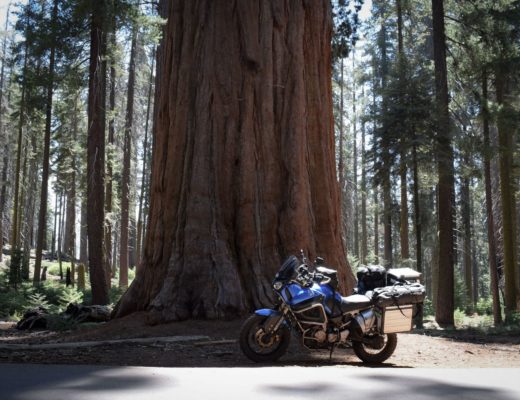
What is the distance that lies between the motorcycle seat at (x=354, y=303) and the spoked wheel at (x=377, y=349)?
1.58ft

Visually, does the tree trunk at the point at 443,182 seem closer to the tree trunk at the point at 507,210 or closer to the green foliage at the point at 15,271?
the tree trunk at the point at 507,210

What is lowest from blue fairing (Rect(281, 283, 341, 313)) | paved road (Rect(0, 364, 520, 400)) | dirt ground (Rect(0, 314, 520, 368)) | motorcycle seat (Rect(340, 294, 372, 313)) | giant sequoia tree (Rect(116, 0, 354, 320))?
dirt ground (Rect(0, 314, 520, 368))

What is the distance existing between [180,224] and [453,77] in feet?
52.1

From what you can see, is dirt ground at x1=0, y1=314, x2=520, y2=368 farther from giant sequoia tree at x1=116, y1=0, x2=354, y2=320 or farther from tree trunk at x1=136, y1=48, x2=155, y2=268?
tree trunk at x1=136, y1=48, x2=155, y2=268

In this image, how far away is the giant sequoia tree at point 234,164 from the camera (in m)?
9.41

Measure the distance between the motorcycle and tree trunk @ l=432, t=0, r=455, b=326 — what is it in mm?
10917

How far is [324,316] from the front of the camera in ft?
22.9

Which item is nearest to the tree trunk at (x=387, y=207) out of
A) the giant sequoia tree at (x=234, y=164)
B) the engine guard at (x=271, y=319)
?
the giant sequoia tree at (x=234, y=164)

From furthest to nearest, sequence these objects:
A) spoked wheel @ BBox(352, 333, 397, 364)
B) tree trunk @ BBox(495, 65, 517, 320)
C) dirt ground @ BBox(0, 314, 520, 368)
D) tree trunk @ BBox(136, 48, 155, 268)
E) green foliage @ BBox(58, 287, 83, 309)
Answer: tree trunk @ BBox(136, 48, 155, 268)
tree trunk @ BBox(495, 65, 517, 320)
green foliage @ BBox(58, 287, 83, 309)
spoked wheel @ BBox(352, 333, 397, 364)
dirt ground @ BBox(0, 314, 520, 368)

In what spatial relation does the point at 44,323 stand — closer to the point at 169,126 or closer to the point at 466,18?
the point at 169,126

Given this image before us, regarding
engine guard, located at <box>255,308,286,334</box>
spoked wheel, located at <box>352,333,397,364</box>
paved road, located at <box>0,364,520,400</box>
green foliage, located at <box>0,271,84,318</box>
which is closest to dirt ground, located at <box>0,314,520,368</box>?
spoked wheel, located at <box>352,333,397,364</box>

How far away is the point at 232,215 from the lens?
9.80 metres

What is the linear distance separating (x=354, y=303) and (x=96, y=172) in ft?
40.8

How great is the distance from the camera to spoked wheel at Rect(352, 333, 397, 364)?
738cm
